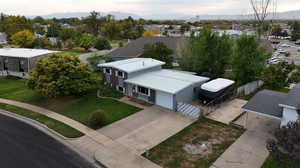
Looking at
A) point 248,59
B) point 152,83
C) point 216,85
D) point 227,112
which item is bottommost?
point 227,112

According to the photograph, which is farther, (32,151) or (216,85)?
(216,85)

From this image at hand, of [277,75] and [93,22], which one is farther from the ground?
[93,22]

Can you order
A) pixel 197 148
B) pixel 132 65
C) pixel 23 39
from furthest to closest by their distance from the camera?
pixel 23 39
pixel 132 65
pixel 197 148

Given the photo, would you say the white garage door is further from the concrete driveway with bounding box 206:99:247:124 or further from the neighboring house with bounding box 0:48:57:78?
the neighboring house with bounding box 0:48:57:78

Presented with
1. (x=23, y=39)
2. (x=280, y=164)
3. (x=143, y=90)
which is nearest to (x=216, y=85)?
(x=143, y=90)

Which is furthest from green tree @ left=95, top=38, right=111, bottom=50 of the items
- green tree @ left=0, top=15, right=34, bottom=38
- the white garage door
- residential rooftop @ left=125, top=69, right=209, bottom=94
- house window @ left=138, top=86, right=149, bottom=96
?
the white garage door

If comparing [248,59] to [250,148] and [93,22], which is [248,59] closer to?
[250,148]

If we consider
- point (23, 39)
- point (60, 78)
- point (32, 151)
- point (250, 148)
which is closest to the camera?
point (32, 151)
